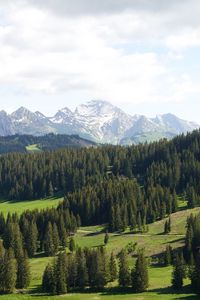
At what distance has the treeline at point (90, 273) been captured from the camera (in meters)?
115

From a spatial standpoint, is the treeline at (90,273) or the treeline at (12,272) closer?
the treeline at (90,273)

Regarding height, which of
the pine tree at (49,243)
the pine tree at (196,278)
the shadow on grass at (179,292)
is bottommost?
the shadow on grass at (179,292)

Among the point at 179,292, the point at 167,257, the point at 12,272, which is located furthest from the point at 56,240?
the point at 179,292

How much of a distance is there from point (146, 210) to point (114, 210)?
490 inches

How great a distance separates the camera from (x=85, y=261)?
121 meters

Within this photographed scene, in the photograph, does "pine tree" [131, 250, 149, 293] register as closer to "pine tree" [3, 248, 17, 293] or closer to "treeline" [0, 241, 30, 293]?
"treeline" [0, 241, 30, 293]

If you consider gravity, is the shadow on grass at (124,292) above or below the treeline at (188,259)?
below

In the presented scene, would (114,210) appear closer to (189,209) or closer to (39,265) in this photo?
(189,209)

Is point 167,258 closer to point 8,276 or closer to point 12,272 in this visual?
point 12,272

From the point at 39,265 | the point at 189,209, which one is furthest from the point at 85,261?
the point at 189,209

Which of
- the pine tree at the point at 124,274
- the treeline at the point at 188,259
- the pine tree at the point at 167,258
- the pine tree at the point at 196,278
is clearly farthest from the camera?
the pine tree at the point at 167,258

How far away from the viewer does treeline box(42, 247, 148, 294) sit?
11481 cm

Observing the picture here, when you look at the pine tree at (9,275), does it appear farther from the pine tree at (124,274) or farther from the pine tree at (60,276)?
the pine tree at (124,274)

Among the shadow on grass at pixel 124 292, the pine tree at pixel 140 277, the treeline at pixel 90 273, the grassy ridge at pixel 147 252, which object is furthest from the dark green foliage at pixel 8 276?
the pine tree at pixel 140 277
